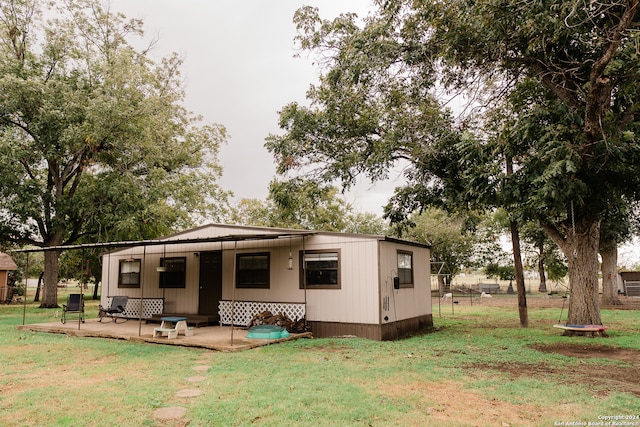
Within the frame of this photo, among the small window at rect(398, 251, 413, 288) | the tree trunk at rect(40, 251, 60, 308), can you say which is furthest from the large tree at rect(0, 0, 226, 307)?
the small window at rect(398, 251, 413, 288)

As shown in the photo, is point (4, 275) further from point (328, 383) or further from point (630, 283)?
point (630, 283)

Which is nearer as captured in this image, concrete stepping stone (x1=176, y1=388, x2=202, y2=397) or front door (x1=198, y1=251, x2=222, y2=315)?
concrete stepping stone (x1=176, y1=388, x2=202, y2=397)

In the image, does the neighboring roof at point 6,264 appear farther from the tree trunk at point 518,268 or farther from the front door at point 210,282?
the tree trunk at point 518,268

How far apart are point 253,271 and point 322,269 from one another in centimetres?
225

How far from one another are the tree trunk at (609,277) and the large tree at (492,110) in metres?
10.9

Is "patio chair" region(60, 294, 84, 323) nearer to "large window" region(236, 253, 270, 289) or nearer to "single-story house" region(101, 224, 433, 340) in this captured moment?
"single-story house" region(101, 224, 433, 340)

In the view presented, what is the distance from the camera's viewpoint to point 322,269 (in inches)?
412

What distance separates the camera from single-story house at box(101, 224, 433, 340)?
986 cm

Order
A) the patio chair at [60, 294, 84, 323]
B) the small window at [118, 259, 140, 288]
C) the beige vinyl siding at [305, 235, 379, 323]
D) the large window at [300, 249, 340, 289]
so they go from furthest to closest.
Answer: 1. the small window at [118, 259, 140, 288]
2. the patio chair at [60, 294, 84, 323]
3. the large window at [300, 249, 340, 289]
4. the beige vinyl siding at [305, 235, 379, 323]

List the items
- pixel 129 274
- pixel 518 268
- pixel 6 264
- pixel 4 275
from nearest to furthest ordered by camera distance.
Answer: pixel 518 268
pixel 129 274
pixel 4 275
pixel 6 264

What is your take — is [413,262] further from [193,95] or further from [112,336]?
[193,95]

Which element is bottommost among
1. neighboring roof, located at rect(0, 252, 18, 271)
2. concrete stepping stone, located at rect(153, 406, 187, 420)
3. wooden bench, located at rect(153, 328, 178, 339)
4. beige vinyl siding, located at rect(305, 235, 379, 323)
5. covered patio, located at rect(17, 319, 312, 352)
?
concrete stepping stone, located at rect(153, 406, 187, 420)

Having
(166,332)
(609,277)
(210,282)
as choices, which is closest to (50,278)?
(210,282)

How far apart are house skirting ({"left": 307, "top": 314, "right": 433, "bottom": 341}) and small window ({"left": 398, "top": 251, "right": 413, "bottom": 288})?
3.26 ft
